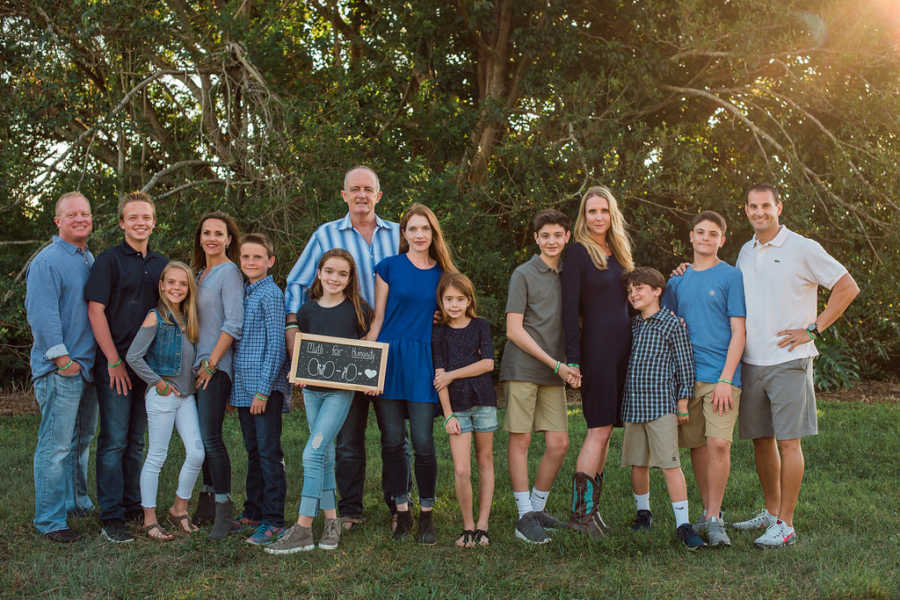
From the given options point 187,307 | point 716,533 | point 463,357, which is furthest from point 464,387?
point 187,307

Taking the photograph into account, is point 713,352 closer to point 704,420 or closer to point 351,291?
point 704,420

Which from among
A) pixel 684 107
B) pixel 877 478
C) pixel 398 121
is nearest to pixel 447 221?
pixel 398 121

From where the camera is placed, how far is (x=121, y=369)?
16.3 feet

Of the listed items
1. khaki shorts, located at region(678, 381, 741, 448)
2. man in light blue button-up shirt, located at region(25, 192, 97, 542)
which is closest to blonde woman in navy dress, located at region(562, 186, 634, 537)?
khaki shorts, located at region(678, 381, 741, 448)

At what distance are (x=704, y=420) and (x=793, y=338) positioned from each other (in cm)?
74

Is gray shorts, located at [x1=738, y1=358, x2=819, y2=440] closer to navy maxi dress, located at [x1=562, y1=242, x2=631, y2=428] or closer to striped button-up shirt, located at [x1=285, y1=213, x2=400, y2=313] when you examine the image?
navy maxi dress, located at [x1=562, y1=242, x2=631, y2=428]

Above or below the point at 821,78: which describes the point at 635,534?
below

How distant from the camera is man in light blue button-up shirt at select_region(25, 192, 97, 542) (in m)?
4.89

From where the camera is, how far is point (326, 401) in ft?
15.8

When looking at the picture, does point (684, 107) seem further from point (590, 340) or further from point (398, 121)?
point (590, 340)

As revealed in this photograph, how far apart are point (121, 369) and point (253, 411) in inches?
36.3

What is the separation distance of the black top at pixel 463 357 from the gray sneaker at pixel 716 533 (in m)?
1.53

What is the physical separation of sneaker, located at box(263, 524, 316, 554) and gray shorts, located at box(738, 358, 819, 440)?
2.79 m

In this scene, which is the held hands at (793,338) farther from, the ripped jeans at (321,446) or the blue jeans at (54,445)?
the blue jeans at (54,445)
